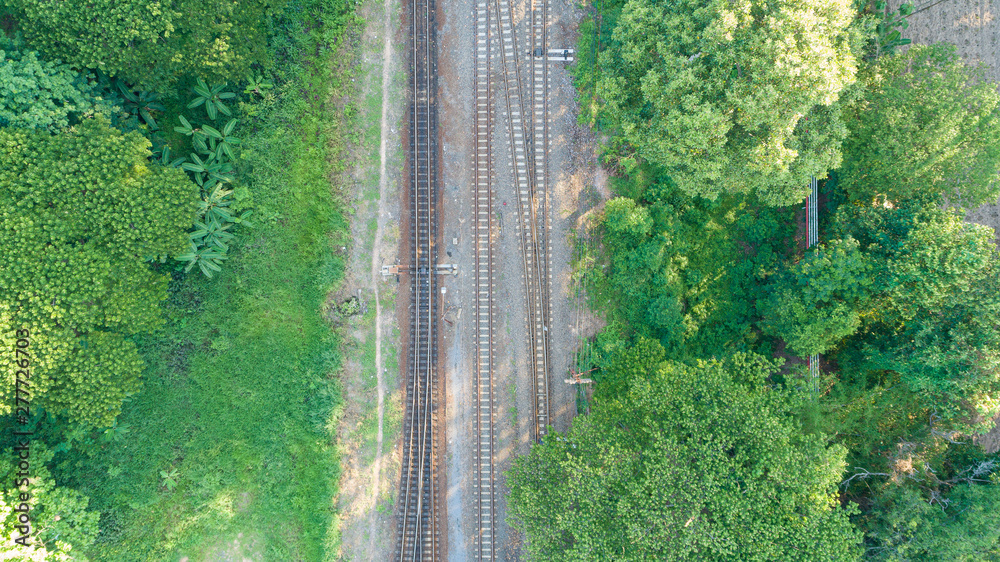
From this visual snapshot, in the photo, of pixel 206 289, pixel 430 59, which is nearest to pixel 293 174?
pixel 206 289

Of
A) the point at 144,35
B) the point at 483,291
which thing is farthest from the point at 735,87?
the point at 144,35

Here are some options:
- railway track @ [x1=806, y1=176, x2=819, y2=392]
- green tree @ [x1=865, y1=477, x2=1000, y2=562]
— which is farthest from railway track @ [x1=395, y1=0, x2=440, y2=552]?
green tree @ [x1=865, y1=477, x2=1000, y2=562]

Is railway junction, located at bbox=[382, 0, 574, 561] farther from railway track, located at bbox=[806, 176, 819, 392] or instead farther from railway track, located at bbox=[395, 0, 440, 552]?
railway track, located at bbox=[806, 176, 819, 392]

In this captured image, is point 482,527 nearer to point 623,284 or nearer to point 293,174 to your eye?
point 623,284

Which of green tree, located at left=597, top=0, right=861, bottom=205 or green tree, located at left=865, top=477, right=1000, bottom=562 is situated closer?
Result: green tree, located at left=597, top=0, right=861, bottom=205

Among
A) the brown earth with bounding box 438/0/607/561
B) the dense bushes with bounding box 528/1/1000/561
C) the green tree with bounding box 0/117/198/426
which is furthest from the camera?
the brown earth with bounding box 438/0/607/561

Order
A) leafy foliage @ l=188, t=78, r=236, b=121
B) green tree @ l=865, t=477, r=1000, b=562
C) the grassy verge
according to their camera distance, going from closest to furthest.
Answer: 1. green tree @ l=865, t=477, r=1000, b=562
2. leafy foliage @ l=188, t=78, r=236, b=121
3. the grassy verge

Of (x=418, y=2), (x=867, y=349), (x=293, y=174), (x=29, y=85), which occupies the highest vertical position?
(x=418, y=2)
